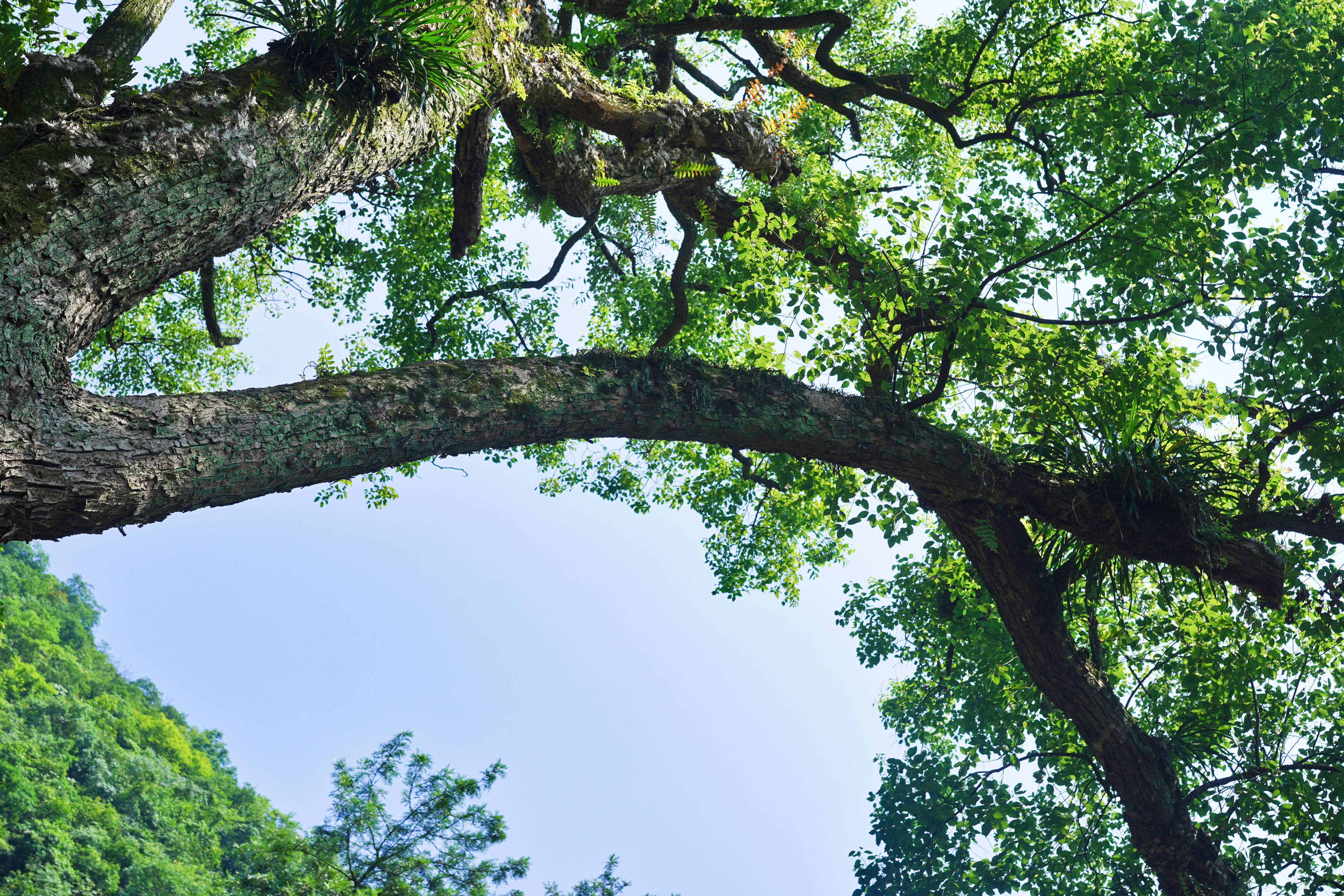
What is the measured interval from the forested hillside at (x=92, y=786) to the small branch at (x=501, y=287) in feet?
60.3

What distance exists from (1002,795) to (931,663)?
1731 mm

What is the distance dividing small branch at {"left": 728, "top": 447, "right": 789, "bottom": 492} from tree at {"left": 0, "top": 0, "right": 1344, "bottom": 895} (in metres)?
0.56

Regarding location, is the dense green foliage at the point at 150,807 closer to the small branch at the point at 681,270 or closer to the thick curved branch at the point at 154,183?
the thick curved branch at the point at 154,183

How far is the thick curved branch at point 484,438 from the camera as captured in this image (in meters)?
2.56

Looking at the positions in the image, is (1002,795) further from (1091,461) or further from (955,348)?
(955,348)

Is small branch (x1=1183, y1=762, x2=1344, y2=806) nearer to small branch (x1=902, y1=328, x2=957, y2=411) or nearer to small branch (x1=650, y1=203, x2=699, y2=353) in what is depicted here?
small branch (x1=902, y1=328, x2=957, y2=411)

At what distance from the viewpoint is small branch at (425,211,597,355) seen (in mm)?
8805

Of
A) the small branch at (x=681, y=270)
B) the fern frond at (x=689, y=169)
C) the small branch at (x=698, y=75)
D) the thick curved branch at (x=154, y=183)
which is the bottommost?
the thick curved branch at (x=154, y=183)

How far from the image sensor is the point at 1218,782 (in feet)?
20.6

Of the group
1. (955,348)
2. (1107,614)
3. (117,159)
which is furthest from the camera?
(1107,614)

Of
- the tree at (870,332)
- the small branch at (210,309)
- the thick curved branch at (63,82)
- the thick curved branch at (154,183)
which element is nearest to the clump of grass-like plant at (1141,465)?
the tree at (870,332)

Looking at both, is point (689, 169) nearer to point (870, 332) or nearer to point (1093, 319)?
point (870, 332)

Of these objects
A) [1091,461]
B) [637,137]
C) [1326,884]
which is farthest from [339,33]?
[1326,884]

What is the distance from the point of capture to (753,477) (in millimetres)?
8820
